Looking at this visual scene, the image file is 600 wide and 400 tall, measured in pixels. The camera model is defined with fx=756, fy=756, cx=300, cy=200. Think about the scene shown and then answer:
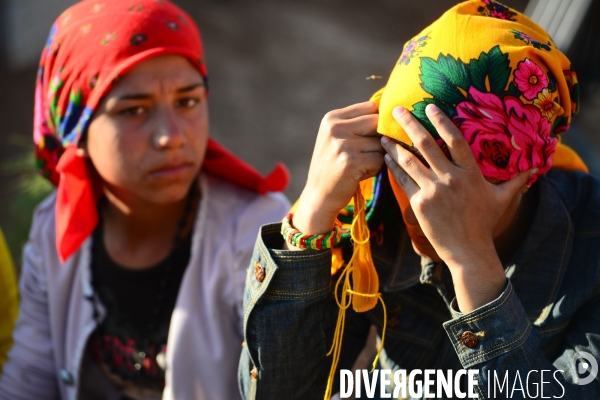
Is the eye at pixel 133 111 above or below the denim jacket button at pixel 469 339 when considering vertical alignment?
below

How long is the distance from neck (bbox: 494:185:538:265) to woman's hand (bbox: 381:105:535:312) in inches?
11.3

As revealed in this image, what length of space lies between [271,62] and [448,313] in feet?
12.9

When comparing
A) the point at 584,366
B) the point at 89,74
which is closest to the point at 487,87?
the point at 584,366

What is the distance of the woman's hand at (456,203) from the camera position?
1.74m

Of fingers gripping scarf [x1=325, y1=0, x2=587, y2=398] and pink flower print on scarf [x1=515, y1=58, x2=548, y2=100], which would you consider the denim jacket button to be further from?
pink flower print on scarf [x1=515, y1=58, x2=548, y2=100]

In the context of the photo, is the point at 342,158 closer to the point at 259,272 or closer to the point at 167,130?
the point at 259,272

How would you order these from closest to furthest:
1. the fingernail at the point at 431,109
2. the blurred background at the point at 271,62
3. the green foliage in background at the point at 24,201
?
the fingernail at the point at 431,109 < the green foliage in background at the point at 24,201 < the blurred background at the point at 271,62

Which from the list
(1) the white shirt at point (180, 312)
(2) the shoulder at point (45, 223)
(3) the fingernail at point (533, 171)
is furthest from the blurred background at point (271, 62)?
(3) the fingernail at point (533, 171)

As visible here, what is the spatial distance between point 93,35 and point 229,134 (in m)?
2.98

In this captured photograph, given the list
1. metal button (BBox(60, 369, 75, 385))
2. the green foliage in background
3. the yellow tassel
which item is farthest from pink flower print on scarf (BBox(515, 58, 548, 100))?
the green foliage in background

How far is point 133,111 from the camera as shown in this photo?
8.71ft

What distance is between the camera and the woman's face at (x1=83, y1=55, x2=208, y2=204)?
2617 mm

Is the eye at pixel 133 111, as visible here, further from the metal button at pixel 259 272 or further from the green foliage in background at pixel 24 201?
the green foliage in background at pixel 24 201

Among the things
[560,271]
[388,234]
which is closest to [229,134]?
[388,234]
